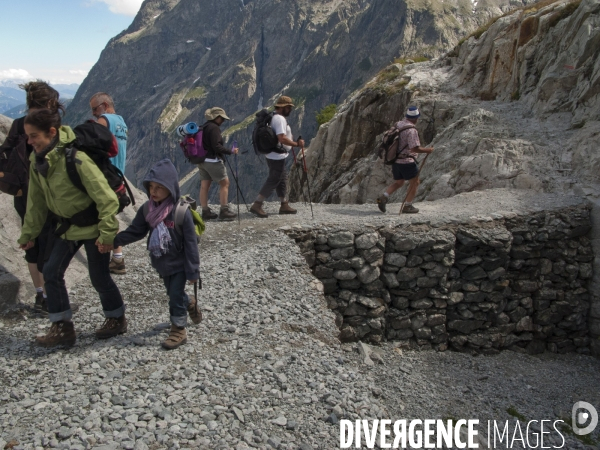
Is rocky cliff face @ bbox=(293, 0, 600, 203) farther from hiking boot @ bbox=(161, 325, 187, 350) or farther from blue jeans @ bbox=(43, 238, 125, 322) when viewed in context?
blue jeans @ bbox=(43, 238, 125, 322)

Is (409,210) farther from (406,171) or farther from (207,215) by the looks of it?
(207,215)

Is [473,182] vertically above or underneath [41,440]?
above

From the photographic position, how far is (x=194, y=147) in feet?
33.0

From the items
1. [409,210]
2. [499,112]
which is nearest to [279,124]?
[409,210]

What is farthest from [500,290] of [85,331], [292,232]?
[85,331]

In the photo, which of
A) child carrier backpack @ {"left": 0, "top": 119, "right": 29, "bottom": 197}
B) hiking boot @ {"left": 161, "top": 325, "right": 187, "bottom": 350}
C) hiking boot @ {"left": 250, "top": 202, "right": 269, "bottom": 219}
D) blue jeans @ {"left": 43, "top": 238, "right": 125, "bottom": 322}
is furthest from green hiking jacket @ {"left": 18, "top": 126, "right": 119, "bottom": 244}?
hiking boot @ {"left": 250, "top": 202, "right": 269, "bottom": 219}

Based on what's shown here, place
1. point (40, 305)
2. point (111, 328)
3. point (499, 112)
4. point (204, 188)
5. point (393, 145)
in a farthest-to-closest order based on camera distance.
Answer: point (499, 112) → point (204, 188) → point (393, 145) → point (40, 305) → point (111, 328)

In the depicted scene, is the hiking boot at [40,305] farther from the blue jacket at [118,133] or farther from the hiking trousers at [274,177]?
the hiking trousers at [274,177]

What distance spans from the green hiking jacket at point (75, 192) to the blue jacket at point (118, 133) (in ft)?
5.97

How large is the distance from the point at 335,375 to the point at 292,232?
4152 mm

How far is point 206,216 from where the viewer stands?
11.5 metres

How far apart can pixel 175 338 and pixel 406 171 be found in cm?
709

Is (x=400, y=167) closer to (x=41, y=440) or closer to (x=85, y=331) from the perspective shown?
(x=85, y=331)

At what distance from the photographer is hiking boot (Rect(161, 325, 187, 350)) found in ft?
19.7
